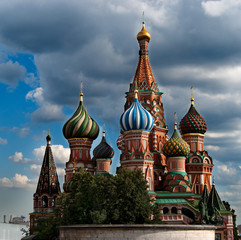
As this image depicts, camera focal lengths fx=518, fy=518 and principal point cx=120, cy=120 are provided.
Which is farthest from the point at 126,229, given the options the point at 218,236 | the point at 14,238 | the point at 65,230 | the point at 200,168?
the point at 14,238

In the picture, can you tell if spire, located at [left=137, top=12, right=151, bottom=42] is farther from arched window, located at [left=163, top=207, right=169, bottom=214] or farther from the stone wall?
the stone wall

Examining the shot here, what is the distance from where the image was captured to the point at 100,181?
105ft

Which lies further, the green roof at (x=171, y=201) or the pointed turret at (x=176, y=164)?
the pointed turret at (x=176, y=164)

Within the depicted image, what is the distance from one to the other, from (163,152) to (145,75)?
24.7 ft

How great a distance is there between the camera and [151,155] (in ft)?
132

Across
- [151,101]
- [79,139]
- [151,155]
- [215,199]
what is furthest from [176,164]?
[79,139]

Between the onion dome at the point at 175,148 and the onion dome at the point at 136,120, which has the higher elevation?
the onion dome at the point at 136,120

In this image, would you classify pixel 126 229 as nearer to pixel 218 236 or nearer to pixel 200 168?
pixel 218 236

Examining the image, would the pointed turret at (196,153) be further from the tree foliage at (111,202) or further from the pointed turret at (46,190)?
the tree foliage at (111,202)

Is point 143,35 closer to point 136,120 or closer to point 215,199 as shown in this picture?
point 136,120

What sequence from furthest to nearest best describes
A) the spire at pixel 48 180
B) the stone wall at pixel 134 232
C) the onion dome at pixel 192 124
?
the spire at pixel 48 180
the onion dome at pixel 192 124
the stone wall at pixel 134 232

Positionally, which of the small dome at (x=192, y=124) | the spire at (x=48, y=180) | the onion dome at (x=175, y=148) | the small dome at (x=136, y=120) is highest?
the small dome at (x=192, y=124)

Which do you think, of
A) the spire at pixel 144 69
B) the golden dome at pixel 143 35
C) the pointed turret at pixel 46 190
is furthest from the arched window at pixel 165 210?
the golden dome at pixel 143 35

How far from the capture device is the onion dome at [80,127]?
149 ft
